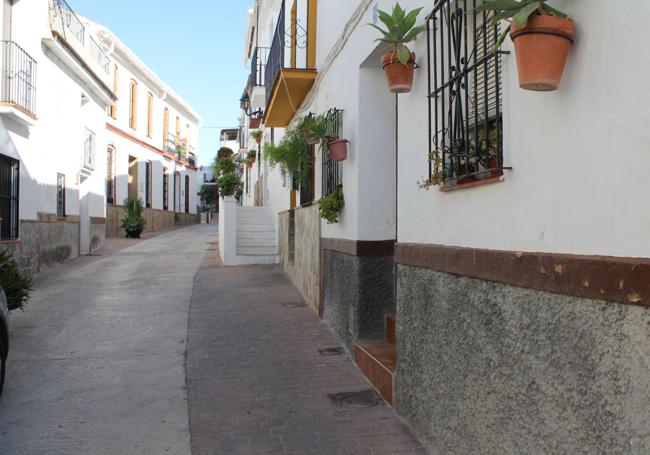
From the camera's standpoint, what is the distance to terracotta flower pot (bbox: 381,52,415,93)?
389cm

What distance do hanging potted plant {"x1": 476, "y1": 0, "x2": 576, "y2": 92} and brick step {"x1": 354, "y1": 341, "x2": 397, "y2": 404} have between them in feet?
8.74

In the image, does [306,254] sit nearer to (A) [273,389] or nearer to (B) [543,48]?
(A) [273,389]

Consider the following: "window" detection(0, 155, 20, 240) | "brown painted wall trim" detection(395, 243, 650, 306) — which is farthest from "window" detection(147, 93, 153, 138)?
"brown painted wall trim" detection(395, 243, 650, 306)

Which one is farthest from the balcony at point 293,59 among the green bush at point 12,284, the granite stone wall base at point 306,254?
the green bush at point 12,284

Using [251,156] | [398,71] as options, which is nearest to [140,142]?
[251,156]

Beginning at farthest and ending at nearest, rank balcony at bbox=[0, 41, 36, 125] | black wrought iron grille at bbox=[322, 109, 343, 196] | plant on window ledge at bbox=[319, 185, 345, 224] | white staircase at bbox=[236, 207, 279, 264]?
1. white staircase at bbox=[236, 207, 279, 264]
2. balcony at bbox=[0, 41, 36, 125]
3. black wrought iron grille at bbox=[322, 109, 343, 196]
4. plant on window ledge at bbox=[319, 185, 345, 224]

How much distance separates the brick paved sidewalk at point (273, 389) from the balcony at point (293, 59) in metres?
3.42

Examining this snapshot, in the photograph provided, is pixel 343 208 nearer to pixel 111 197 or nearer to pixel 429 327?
pixel 429 327

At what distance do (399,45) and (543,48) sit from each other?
1828mm

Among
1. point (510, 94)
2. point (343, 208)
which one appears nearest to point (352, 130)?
point (343, 208)

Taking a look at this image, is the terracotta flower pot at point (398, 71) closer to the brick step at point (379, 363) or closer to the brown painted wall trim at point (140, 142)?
the brick step at point (379, 363)

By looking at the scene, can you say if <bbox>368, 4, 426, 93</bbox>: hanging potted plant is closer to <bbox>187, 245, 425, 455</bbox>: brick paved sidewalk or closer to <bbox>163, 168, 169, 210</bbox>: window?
<bbox>187, 245, 425, 455</bbox>: brick paved sidewalk

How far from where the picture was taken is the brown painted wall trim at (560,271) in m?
1.81

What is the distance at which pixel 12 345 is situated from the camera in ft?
19.5
